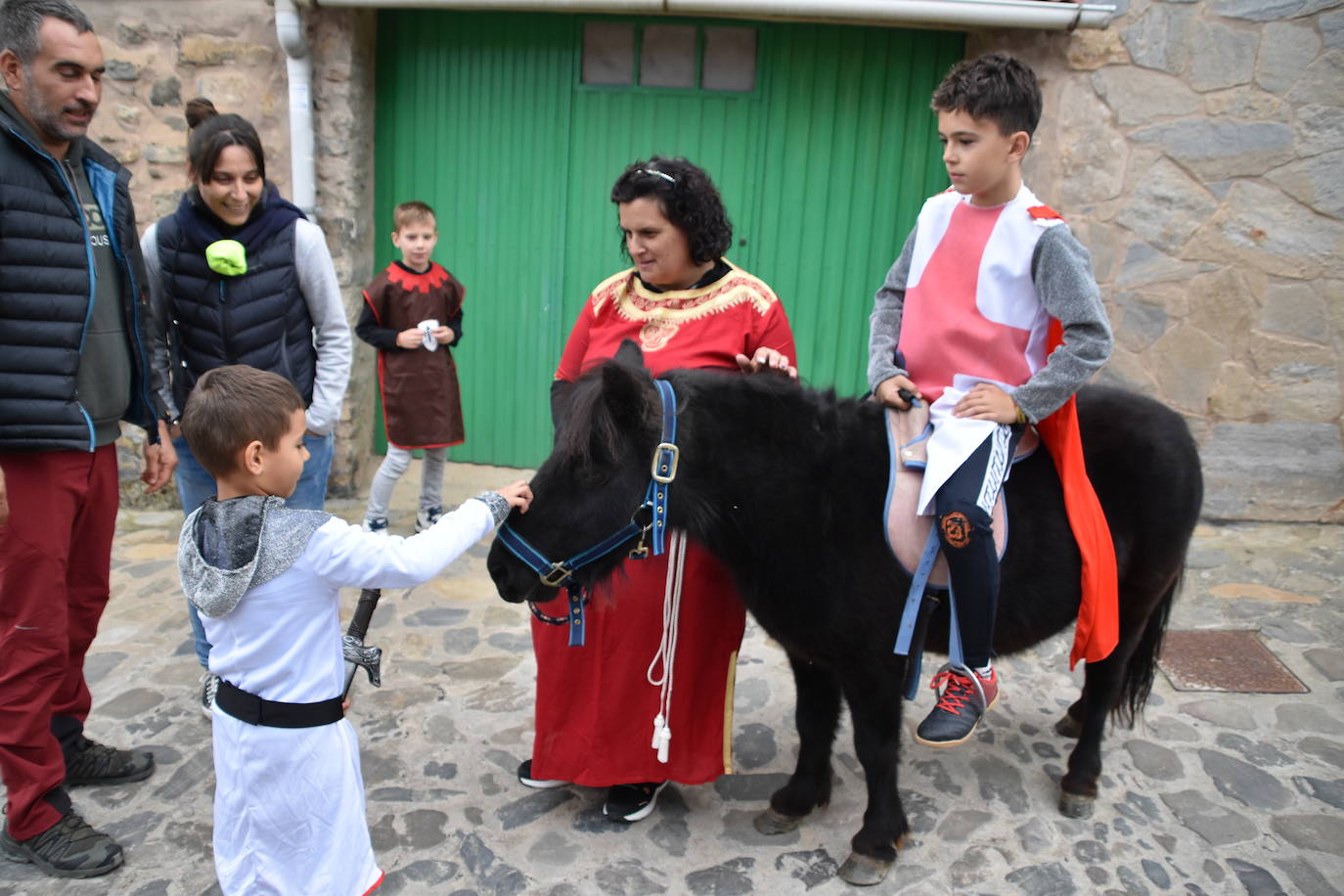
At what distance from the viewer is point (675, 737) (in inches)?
115

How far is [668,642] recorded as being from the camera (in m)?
2.78

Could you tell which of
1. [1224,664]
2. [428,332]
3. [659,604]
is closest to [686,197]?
[659,604]

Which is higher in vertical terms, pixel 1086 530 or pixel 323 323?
pixel 323 323

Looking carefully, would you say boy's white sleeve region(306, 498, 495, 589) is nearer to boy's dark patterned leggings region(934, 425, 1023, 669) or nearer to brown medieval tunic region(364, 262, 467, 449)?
boy's dark patterned leggings region(934, 425, 1023, 669)

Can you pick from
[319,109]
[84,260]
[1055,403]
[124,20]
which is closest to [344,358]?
[84,260]

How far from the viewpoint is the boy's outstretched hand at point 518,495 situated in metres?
2.18

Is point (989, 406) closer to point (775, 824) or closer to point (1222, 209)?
point (775, 824)

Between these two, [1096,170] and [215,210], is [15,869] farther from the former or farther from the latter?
[1096,170]

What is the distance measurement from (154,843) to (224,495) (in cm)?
146

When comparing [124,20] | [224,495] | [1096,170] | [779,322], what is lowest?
[224,495]

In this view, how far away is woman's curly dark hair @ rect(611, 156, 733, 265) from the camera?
2650mm

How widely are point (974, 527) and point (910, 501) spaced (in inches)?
7.5

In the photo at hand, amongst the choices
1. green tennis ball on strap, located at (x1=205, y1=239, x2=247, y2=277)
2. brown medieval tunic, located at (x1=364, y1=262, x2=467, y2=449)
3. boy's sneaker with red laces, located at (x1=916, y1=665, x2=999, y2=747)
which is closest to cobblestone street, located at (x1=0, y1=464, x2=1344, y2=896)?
boy's sneaker with red laces, located at (x1=916, y1=665, x2=999, y2=747)

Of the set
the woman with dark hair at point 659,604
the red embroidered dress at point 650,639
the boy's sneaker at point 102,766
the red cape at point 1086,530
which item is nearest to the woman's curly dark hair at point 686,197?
the woman with dark hair at point 659,604
